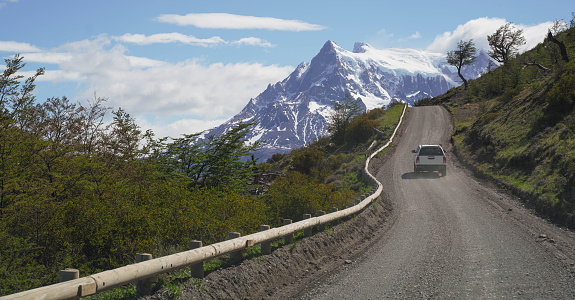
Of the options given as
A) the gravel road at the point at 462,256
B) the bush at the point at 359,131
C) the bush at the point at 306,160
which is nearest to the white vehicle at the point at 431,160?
the gravel road at the point at 462,256

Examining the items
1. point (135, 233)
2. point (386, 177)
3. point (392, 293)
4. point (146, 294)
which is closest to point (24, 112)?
point (135, 233)

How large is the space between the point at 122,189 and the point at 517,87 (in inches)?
1859

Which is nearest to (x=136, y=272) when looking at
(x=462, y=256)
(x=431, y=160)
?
(x=462, y=256)

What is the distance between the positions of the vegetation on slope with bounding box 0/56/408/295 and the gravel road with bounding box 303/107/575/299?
3.07 metres

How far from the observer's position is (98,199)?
29.9ft

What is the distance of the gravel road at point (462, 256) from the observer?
6.73 m

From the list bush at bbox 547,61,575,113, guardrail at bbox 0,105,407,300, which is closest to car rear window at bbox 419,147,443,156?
bush at bbox 547,61,575,113

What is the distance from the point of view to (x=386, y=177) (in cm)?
2625

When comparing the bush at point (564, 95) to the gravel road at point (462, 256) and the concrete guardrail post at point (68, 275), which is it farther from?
the concrete guardrail post at point (68, 275)

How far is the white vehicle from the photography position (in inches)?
1027

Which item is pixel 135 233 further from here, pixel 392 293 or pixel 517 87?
pixel 517 87

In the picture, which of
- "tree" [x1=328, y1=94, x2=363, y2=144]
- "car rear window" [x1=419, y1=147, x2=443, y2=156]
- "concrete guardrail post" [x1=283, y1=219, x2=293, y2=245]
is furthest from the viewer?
"tree" [x1=328, y1=94, x2=363, y2=144]

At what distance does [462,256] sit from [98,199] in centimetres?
808

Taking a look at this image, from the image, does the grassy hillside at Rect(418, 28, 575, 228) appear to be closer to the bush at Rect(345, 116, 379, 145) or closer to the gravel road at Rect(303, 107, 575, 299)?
the gravel road at Rect(303, 107, 575, 299)
